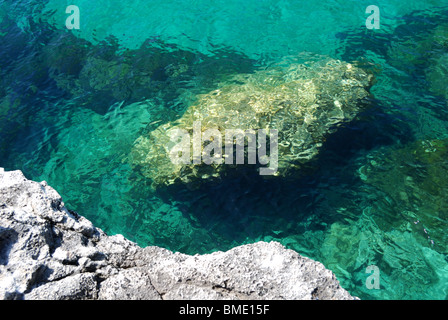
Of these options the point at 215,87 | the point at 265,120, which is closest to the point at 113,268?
the point at 265,120

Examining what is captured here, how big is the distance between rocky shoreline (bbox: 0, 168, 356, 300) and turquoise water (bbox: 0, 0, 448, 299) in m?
2.05

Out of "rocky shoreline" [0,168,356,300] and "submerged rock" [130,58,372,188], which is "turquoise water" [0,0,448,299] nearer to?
"submerged rock" [130,58,372,188]

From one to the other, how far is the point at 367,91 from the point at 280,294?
538cm

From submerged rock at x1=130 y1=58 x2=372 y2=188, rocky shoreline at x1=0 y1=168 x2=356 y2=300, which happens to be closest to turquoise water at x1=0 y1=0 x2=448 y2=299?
submerged rock at x1=130 y1=58 x2=372 y2=188

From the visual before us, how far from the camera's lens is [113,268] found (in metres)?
3.18

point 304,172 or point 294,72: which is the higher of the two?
point 294,72

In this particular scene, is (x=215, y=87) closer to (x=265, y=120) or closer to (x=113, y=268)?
(x=265, y=120)

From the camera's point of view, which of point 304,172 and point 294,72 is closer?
point 304,172

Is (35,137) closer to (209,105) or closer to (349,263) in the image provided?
(209,105)

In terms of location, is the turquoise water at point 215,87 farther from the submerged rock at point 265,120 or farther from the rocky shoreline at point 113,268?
the rocky shoreline at point 113,268

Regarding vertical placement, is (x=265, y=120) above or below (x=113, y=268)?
below

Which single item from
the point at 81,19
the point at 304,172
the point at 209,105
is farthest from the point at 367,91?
the point at 81,19

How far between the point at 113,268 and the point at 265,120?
3964 mm

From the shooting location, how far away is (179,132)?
6.64m
